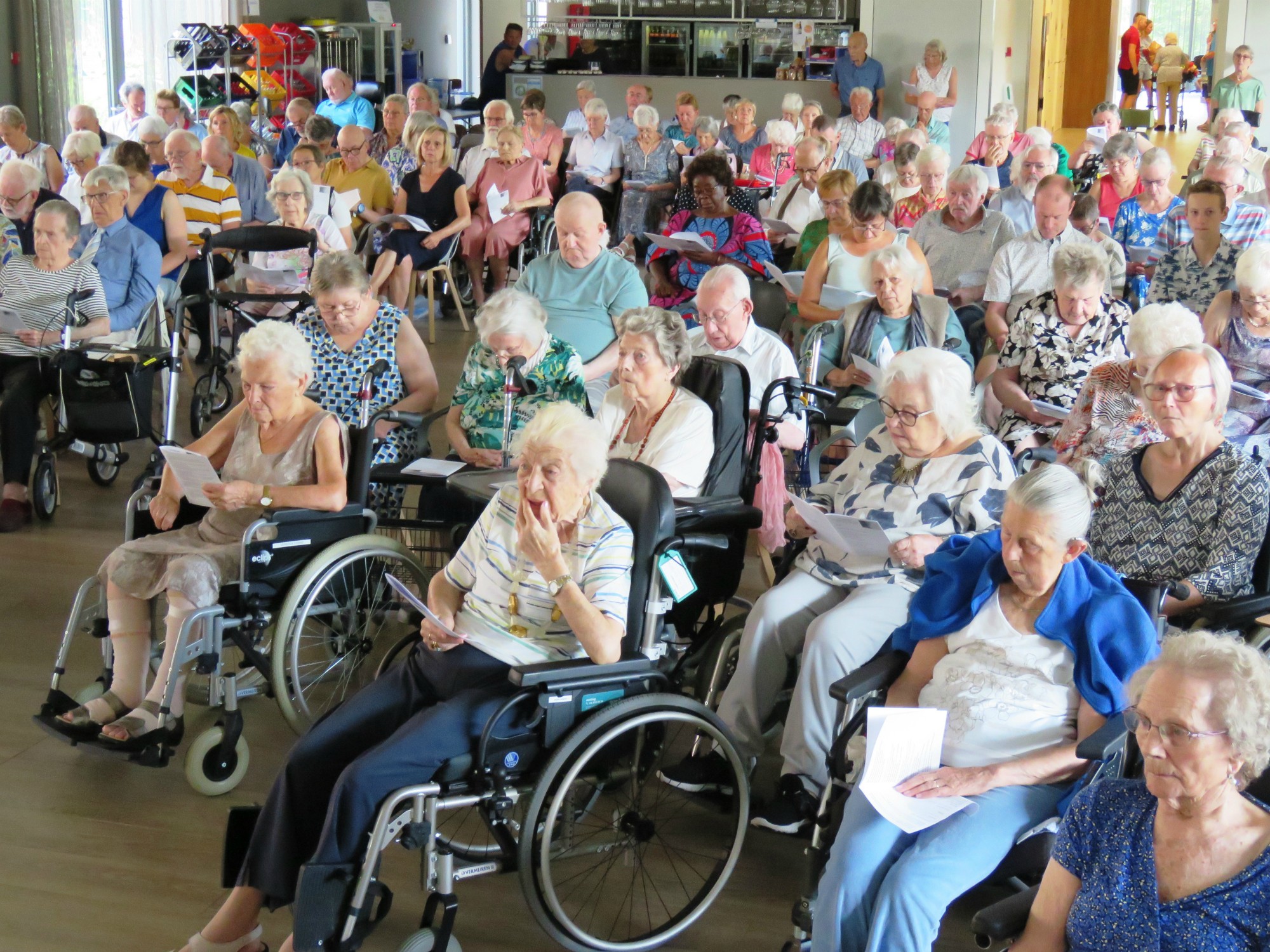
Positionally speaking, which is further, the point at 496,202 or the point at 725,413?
the point at 496,202

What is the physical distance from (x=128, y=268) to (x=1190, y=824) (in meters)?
4.62

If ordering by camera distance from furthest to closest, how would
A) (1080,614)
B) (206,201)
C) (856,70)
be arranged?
(856,70), (206,201), (1080,614)

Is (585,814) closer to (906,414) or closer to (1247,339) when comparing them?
(906,414)

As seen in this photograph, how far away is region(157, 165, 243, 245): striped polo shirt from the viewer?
6770 millimetres

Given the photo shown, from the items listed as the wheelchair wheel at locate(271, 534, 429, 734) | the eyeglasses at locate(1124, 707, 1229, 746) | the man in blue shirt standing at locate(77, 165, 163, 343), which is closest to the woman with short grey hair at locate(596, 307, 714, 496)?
the wheelchair wheel at locate(271, 534, 429, 734)

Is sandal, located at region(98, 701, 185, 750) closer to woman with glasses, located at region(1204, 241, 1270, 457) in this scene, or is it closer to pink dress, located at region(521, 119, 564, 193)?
woman with glasses, located at region(1204, 241, 1270, 457)

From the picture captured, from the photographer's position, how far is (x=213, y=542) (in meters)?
3.29

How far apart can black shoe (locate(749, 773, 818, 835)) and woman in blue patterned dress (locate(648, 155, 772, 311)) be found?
140 inches

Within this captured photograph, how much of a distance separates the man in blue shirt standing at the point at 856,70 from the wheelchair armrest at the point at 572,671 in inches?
437

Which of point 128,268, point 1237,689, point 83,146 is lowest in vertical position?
point 1237,689

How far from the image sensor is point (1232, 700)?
1623 mm

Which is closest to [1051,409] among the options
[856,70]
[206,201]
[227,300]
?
[227,300]

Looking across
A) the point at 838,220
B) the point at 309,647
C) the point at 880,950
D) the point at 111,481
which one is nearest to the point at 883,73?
the point at 838,220

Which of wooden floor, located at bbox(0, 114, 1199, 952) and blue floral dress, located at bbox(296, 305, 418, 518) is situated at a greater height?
blue floral dress, located at bbox(296, 305, 418, 518)
